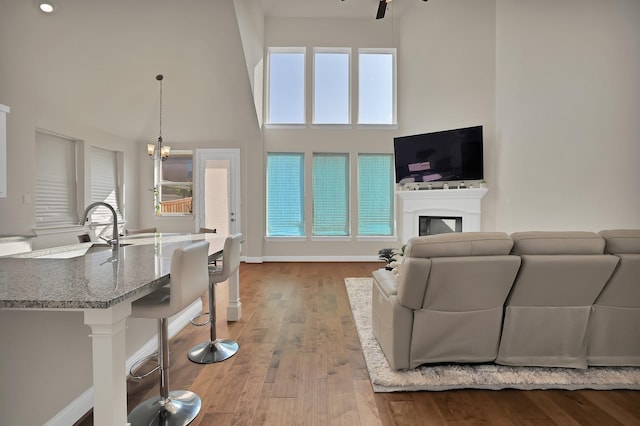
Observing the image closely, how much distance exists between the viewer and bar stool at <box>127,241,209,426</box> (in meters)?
1.51

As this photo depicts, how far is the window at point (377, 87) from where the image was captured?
6.75m

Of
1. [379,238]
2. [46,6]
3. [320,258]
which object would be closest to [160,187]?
[46,6]

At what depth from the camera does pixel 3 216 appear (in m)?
4.07

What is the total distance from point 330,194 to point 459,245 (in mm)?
4794

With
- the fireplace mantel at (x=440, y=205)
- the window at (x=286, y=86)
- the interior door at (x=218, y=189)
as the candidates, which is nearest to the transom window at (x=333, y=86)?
the window at (x=286, y=86)

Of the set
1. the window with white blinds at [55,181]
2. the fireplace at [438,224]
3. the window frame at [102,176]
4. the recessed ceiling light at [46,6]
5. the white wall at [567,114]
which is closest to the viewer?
the white wall at [567,114]

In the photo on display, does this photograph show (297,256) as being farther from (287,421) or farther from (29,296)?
(29,296)

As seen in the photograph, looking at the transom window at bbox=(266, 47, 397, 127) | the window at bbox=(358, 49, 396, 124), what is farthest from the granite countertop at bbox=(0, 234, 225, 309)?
the window at bbox=(358, 49, 396, 124)

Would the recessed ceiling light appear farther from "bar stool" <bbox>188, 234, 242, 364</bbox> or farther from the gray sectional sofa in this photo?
the gray sectional sofa

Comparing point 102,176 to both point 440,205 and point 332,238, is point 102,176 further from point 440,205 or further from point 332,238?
point 440,205

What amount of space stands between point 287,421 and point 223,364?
831mm

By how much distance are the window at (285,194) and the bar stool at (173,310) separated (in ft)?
15.8

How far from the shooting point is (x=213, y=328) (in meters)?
2.60

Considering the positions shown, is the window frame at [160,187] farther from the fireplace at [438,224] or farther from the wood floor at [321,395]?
the fireplace at [438,224]
